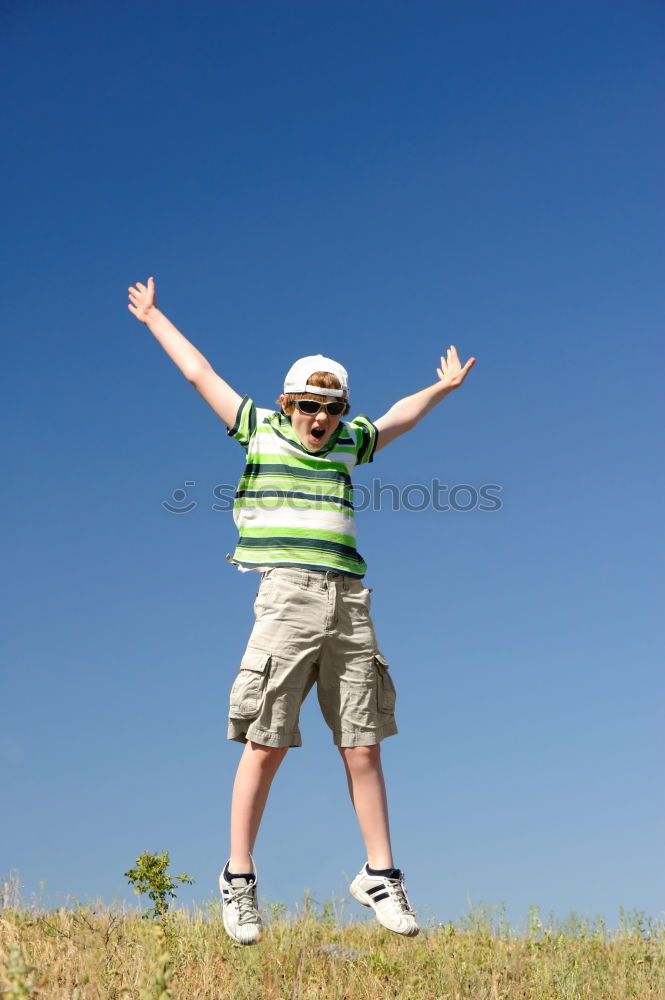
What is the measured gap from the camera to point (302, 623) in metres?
5.63

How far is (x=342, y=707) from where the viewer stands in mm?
→ 5766

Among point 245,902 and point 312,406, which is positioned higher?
point 312,406

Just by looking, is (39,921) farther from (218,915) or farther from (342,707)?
(342,707)

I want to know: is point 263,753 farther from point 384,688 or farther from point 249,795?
point 384,688

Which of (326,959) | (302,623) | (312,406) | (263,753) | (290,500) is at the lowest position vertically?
(326,959)

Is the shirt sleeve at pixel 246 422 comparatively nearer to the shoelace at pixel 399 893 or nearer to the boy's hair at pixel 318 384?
the boy's hair at pixel 318 384

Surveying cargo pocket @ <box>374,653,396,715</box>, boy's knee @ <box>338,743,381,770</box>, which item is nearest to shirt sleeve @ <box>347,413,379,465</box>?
cargo pocket @ <box>374,653,396,715</box>

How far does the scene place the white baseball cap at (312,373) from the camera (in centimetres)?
600

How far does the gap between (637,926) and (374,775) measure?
3.12 metres

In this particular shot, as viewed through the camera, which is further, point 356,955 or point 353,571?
point 356,955

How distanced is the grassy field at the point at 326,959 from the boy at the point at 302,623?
507 millimetres

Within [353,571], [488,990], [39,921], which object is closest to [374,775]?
[353,571]

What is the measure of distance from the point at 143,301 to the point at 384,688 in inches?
125

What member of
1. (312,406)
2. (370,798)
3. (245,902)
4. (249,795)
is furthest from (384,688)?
(312,406)
